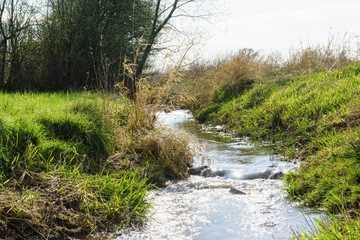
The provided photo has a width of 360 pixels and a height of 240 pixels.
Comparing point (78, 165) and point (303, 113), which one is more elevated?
point (303, 113)

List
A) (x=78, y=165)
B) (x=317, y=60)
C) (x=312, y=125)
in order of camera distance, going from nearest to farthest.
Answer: (x=78, y=165), (x=312, y=125), (x=317, y=60)

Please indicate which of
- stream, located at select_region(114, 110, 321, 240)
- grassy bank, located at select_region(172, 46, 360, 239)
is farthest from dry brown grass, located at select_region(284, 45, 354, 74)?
stream, located at select_region(114, 110, 321, 240)

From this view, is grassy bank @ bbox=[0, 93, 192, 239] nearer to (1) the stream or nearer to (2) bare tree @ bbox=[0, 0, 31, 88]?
(1) the stream

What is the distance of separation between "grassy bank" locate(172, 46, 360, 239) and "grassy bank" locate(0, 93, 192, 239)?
1949 mm

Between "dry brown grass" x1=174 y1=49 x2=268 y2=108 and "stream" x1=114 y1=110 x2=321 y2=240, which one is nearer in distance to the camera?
"stream" x1=114 y1=110 x2=321 y2=240

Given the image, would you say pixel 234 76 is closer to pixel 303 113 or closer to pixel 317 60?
pixel 317 60

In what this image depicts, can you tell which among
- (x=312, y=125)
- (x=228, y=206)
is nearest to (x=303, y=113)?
(x=312, y=125)

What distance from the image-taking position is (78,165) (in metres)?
5.19

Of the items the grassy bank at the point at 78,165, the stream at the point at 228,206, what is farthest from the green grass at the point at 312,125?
the grassy bank at the point at 78,165

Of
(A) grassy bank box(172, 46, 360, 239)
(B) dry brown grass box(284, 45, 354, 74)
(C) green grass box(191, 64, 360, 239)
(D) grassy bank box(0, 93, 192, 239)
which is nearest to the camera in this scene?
(D) grassy bank box(0, 93, 192, 239)

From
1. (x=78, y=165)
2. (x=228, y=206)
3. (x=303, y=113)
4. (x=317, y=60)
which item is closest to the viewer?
(x=228, y=206)

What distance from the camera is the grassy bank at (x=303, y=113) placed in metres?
4.61

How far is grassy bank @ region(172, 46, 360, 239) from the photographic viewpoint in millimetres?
4609

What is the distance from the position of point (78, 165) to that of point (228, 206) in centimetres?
225
